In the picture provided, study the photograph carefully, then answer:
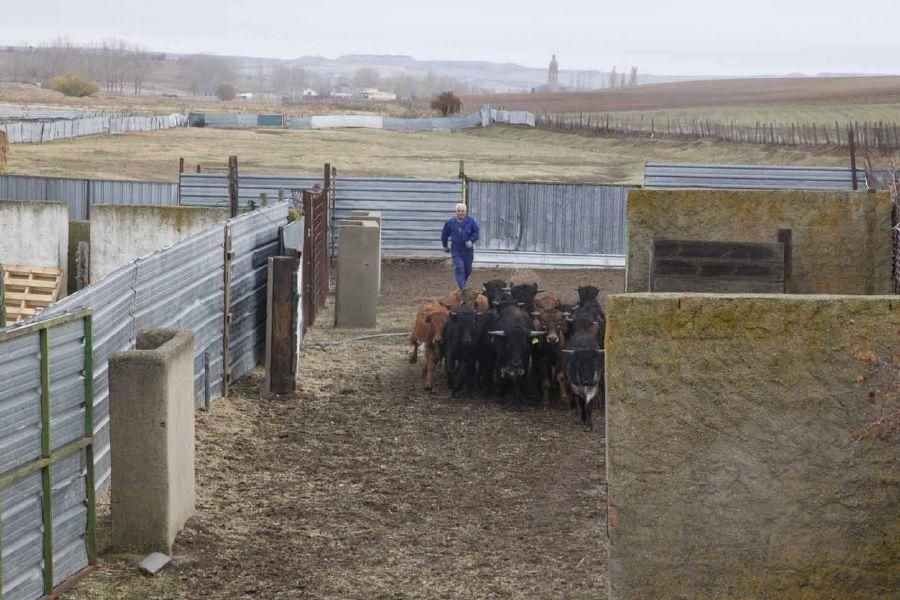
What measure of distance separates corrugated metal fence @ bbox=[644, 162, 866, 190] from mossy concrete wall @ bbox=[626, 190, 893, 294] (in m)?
15.4

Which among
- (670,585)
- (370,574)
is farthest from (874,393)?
(370,574)

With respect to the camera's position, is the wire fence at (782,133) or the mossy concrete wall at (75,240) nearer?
the mossy concrete wall at (75,240)

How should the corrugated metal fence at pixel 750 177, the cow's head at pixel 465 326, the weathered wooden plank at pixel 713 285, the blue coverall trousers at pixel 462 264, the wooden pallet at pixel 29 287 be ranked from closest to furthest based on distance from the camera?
the weathered wooden plank at pixel 713 285
the cow's head at pixel 465 326
the wooden pallet at pixel 29 287
the blue coverall trousers at pixel 462 264
the corrugated metal fence at pixel 750 177

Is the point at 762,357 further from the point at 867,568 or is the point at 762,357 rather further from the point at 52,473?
the point at 52,473

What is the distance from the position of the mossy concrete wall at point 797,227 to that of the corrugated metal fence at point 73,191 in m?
17.1

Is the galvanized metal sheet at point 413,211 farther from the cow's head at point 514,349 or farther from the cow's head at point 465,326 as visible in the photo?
the cow's head at point 514,349

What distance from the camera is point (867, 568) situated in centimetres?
563

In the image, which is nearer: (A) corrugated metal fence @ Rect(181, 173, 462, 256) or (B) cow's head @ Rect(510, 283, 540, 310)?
(B) cow's head @ Rect(510, 283, 540, 310)

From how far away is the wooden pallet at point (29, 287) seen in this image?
1576cm

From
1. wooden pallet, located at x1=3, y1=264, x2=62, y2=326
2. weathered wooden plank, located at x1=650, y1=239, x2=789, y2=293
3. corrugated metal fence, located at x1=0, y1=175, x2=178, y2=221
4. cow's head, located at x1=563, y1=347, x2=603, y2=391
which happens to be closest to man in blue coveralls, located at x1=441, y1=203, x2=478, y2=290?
wooden pallet, located at x1=3, y1=264, x2=62, y2=326

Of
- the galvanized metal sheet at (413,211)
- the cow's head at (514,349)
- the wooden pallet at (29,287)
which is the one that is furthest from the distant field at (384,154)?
the cow's head at (514,349)

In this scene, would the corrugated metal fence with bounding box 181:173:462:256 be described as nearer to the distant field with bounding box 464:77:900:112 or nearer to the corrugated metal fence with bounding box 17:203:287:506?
the corrugated metal fence with bounding box 17:203:287:506

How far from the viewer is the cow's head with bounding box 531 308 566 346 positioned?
1295 centimetres


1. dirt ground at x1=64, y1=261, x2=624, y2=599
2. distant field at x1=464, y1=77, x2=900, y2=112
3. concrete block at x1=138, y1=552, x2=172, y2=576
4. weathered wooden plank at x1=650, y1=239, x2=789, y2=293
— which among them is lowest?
dirt ground at x1=64, y1=261, x2=624, y2=599
